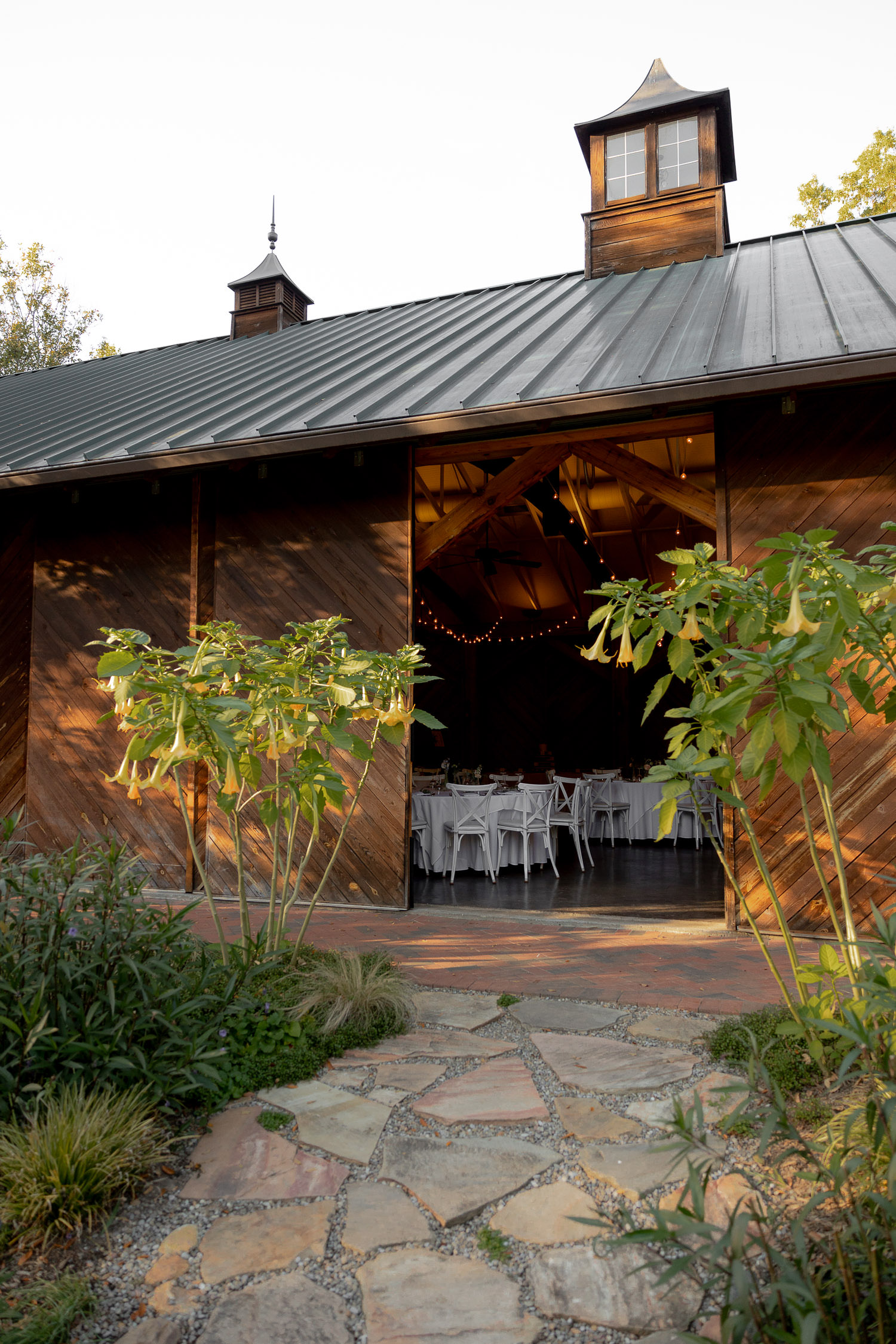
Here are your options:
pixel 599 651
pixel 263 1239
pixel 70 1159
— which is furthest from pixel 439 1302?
pixel 599 651

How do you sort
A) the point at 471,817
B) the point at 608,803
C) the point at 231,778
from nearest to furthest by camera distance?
the point at 231,778
the point at 471,817
the point at 608,803

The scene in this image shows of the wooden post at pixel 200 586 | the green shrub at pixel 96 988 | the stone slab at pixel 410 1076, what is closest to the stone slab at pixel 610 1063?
the stone slab at pixel 410 1076

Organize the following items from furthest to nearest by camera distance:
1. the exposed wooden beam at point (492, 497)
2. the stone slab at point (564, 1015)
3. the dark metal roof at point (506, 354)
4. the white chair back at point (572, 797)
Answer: the white chair back at point (572, 797), the exposed wooden beam at point (492, 497), the dark metal roof at point (506, 354), the stone slab at point (564, 1015)

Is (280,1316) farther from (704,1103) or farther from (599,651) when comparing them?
(599,651)

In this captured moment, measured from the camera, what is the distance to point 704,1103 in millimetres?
2500

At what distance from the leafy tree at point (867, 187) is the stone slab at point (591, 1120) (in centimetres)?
1841

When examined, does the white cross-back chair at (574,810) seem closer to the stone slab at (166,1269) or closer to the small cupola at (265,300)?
the stone slab at (166,1269)

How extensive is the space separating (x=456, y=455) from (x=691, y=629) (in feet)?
12.4

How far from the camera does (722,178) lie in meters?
8.83

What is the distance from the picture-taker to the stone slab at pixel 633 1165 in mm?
2125

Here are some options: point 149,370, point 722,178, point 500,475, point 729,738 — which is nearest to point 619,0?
point 722,178

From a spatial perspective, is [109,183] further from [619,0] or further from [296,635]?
[296,635]

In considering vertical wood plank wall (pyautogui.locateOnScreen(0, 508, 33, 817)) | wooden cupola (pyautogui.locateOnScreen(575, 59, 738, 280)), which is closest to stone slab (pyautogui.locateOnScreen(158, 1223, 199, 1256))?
vertical wood plank wall (pyautogui.locateOnScreen(0, 508, 33, 817))

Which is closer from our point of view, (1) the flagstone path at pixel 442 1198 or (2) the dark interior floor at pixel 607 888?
(1) the flagstone path at pixel 442 1198
